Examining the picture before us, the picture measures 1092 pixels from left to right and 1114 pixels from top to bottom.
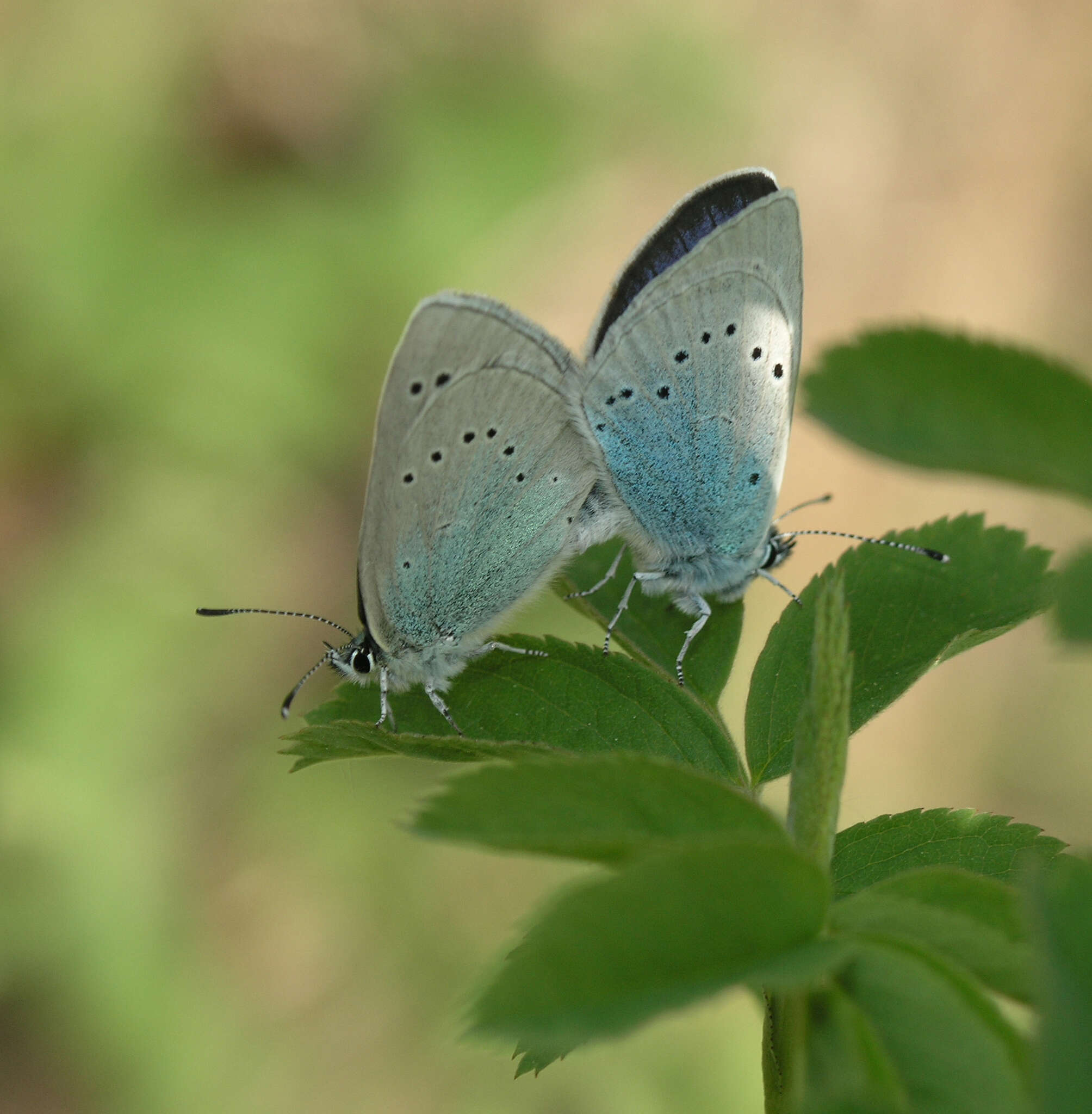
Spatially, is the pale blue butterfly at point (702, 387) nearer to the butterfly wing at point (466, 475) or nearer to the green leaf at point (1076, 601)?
the butterfly wing at point (466, 475)

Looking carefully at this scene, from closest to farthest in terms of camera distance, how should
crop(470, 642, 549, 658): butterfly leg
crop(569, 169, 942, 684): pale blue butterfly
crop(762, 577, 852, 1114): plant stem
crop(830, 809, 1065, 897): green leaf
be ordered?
1. crop(762, 577, 852, 1114): plant stem
2. crop(830, 809, 1065, 897): green leaf
3. crop(470, 642, 549, 658): butterfly leg
4. crop(569, 169, 942, 684): pale blue butterfly

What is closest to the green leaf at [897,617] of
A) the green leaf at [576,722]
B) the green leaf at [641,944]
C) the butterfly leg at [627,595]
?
the green leaf at [576,722]

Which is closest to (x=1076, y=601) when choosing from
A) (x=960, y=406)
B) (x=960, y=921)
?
(x=960, y=406)

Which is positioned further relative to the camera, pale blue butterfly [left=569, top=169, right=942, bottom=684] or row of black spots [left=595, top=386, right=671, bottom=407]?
row of black spots [left=595, top=386, right=671, bottom=407]

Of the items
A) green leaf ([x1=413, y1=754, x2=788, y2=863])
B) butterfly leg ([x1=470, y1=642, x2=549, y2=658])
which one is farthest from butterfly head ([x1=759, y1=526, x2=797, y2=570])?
green leaf ([x1=413, y1=754, x2=788, y2=863])

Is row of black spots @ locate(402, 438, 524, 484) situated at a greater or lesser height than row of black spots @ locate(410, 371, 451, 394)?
lesser

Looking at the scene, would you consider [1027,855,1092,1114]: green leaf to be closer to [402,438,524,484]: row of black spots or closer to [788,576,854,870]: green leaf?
[788,576,854,870]: green leaf

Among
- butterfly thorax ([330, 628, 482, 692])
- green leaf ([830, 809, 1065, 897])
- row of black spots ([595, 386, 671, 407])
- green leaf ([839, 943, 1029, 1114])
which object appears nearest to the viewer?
green leaf ([839, 943, 1029, 1114])
